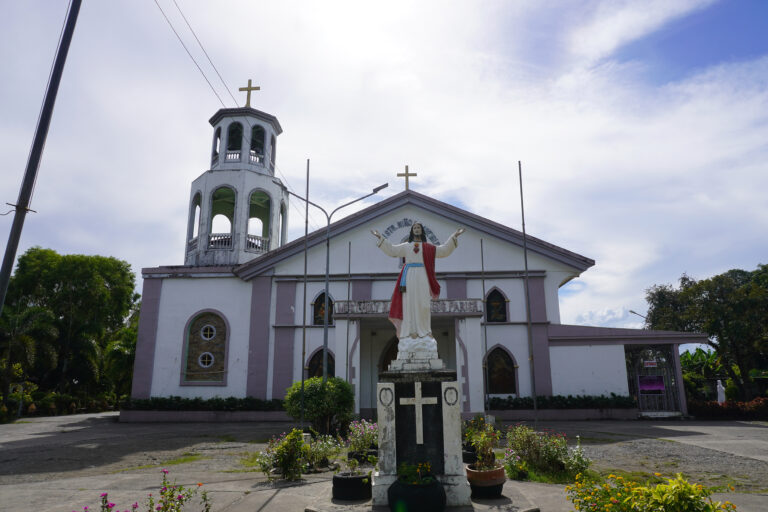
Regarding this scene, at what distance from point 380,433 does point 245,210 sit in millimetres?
18593

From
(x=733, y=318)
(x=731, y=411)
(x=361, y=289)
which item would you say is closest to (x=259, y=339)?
(x=361, y=289)

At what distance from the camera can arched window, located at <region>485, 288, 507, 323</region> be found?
861 inches

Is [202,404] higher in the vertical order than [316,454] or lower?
higher

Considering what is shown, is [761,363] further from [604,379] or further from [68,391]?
[68,391]

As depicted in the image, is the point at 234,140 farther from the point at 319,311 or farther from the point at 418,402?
the point at 418,402

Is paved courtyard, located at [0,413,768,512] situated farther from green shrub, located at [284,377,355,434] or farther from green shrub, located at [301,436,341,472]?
green shrub, located at [284,377,355,434]

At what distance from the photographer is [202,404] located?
21.1 meters

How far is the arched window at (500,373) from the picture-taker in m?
21.0

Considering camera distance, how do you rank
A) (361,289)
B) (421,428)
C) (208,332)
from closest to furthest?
(421,428), (361,289), (208,332)

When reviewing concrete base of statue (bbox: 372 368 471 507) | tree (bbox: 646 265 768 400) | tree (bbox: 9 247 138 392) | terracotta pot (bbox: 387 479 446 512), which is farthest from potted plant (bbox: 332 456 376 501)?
tree (bbox: 9 247 138 392)

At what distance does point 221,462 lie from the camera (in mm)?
11469

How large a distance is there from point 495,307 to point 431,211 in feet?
17.3

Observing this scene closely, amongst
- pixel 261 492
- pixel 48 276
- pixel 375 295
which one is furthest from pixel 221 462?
pixel 48 276

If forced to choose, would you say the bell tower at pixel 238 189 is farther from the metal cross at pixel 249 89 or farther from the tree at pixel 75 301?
the tree at pixel 75 301
